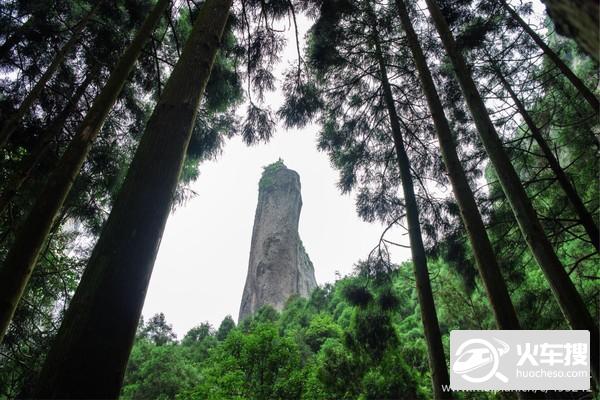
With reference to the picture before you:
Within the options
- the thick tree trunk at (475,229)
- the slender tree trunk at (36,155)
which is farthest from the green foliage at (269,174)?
the thick tree trunk at (475,229)

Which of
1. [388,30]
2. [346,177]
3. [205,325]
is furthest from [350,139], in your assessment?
[205,325]

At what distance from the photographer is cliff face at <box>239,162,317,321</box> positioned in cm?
3988

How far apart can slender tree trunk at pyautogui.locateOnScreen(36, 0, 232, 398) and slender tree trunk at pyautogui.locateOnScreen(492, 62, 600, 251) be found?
425cm

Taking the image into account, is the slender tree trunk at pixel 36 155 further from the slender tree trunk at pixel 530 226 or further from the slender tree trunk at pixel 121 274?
the slender tree trunk at pixel 530 226

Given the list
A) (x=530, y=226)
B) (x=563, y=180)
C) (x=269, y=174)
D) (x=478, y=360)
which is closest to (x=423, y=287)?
(x=478, y=360)

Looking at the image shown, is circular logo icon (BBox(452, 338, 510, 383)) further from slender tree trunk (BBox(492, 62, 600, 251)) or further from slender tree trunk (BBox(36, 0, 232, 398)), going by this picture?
slender tree trunk (BBox(36, 0, 232, 398))

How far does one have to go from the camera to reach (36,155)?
13.2ft

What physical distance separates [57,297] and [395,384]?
7.42 m

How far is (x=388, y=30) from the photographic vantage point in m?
5.64

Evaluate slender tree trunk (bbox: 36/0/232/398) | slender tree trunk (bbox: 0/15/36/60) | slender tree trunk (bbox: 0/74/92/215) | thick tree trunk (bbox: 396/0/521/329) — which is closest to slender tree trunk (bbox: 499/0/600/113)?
thick tree trunk (bbox: 396/0/521/329)

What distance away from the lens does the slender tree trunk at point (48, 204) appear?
2.14 metres

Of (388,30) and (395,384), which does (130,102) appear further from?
(395,384)

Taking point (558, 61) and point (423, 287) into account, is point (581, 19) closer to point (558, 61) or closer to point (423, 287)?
point (423, 287)

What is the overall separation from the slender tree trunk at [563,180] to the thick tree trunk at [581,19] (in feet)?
13.1
